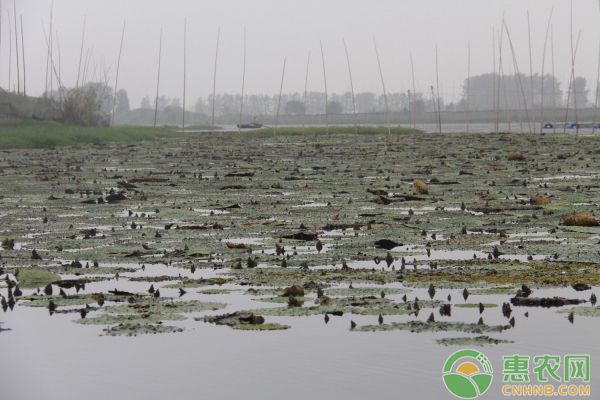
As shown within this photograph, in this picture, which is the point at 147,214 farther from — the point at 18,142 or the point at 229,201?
the point at 18,142

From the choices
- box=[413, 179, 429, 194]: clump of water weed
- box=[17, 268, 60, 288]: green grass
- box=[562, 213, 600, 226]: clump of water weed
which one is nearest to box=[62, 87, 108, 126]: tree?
box=[413, 179, 429, 194]: clump of water weed

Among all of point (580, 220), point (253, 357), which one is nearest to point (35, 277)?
point (253, 357)

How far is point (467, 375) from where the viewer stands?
202 inches

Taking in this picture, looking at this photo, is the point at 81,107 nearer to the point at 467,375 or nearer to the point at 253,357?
the point at 253,357

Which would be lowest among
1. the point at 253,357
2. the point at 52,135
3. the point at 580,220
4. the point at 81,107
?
the point at 253,357

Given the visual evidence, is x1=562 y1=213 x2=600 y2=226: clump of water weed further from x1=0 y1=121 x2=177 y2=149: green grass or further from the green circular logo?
x1=0 y1=121 x2=177 y2=149: green grass

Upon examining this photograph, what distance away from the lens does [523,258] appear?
29.5 ft

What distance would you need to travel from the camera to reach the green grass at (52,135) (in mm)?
36906

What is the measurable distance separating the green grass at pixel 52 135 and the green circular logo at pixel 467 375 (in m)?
31.4

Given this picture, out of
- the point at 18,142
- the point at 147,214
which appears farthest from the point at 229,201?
the point at 18,142

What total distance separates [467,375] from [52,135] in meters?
35.5

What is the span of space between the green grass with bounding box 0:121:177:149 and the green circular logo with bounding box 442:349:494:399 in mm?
31438

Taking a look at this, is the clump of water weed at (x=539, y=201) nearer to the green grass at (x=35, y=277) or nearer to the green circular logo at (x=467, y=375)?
the green grass at (x=35, y=277)

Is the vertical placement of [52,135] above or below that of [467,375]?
above
